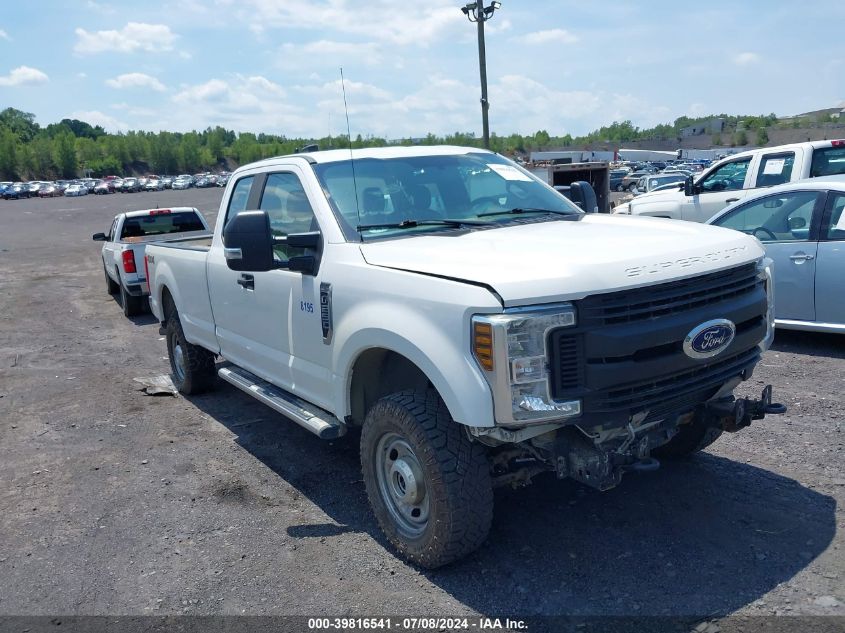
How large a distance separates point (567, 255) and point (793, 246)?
4.75 meters

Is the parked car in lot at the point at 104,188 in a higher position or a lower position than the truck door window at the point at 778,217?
higher

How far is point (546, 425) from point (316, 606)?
1.42 m

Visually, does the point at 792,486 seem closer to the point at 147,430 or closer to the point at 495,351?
the point at 495,351

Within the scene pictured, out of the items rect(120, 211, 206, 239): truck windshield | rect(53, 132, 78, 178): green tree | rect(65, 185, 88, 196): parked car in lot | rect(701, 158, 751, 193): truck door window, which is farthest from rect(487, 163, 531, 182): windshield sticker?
rect(53, 132, 78, 178): green tree

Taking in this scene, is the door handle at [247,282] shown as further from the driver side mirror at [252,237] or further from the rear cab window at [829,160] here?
the rear cab window at [829,160]

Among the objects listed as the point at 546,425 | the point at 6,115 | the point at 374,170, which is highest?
the point at 6,115

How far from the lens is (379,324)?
373 centimetres

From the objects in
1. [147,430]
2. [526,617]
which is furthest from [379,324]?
[147,430]

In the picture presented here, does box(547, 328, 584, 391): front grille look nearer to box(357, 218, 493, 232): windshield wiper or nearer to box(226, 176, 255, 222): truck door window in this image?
box(357, 218, 493, 232): windshield wiper

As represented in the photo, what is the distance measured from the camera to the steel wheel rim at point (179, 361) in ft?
23.6

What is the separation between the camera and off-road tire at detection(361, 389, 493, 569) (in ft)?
11.4

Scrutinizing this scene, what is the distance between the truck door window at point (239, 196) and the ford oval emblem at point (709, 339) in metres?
3.49

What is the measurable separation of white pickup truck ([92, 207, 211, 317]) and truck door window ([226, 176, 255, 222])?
690 centimetres

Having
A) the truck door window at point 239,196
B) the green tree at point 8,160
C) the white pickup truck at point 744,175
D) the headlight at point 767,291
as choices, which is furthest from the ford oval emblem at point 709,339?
the green tree at point 8,160
